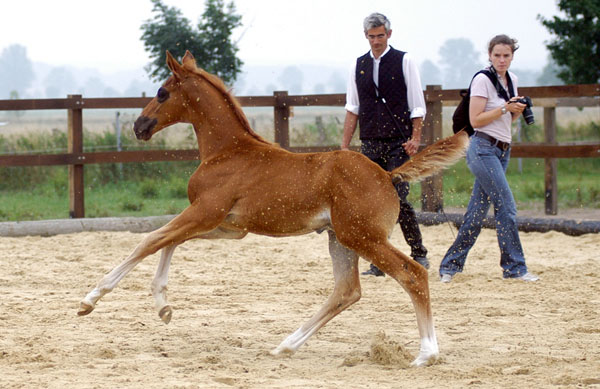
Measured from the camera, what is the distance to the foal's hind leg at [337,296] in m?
4.73

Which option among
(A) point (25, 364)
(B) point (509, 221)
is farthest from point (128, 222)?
(A) point (25, 364)

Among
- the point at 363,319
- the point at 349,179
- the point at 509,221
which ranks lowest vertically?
the point at 363,319

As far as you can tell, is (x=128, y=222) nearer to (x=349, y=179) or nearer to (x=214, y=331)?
(x=214, y=331)

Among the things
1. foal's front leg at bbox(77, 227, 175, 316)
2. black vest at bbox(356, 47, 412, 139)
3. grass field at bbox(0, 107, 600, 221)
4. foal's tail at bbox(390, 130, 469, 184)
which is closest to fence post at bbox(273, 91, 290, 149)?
grass field at bbox(0, 107, 600, 221)

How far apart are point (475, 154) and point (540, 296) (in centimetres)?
130

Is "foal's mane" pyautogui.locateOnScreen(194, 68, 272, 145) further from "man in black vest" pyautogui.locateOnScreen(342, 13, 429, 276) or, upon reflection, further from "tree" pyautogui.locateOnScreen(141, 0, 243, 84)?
"tree" pyautogui.locateOnScreen(141, 0, 243, 84)

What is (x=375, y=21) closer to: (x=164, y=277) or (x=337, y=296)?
(x=337, y=296)

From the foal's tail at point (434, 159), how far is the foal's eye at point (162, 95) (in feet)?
5.20

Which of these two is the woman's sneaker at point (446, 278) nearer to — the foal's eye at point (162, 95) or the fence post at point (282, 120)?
the foal's eye at point (162, 95)

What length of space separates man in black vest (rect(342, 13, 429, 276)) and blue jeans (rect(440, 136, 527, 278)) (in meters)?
0.59

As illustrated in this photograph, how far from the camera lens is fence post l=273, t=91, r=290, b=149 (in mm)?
10969

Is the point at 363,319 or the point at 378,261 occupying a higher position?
the point at 378,261

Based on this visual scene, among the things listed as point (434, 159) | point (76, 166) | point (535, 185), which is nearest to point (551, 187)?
point (535, 185)

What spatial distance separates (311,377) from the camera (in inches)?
167
